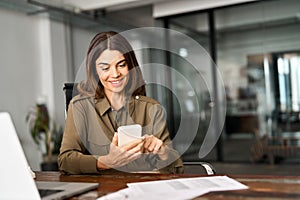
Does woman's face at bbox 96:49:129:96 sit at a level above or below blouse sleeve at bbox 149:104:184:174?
above

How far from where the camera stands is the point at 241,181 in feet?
3.99

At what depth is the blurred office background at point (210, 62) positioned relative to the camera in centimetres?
511

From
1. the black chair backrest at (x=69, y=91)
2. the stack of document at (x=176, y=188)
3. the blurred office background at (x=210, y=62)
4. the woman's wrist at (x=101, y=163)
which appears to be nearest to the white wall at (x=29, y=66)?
the blurred office background at (x=210, y=62)

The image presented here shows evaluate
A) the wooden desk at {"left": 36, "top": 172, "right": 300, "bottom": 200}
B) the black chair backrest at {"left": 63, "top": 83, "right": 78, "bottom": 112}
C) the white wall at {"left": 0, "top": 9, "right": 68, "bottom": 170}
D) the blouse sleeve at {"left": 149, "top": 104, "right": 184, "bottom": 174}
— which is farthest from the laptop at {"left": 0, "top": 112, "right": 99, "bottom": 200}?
the white wall at {"left": 0, "top": 9, "right": 68, "bottom": 170}

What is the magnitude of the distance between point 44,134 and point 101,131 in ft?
12.1

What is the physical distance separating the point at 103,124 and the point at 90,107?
0.10 meters

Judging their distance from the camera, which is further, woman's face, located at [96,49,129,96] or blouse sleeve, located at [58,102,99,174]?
woman's face, located at [96,49,129,96]

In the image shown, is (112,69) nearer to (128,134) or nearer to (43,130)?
(128,134)

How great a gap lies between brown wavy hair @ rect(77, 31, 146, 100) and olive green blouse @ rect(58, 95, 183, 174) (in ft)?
0.15

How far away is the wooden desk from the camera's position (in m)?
1.02

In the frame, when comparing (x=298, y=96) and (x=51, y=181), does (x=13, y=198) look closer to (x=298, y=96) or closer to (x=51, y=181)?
(x=51, y=181)

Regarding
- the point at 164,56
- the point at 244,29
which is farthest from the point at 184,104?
the point at 244,29

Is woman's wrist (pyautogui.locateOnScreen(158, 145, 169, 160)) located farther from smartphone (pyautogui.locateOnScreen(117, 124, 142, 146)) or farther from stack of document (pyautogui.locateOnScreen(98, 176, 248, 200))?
stack of document (pyautogui.locateOnScreen(98, 176, 248, 200))

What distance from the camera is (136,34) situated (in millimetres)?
2252
